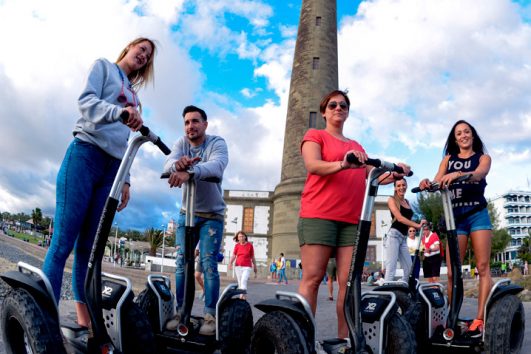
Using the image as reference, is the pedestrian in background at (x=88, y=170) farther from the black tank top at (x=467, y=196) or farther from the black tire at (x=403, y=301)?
the black tank top at (x=467, y=196)

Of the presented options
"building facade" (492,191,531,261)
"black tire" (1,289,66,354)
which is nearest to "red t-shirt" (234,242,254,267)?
"black tire" (1,289,66,354)

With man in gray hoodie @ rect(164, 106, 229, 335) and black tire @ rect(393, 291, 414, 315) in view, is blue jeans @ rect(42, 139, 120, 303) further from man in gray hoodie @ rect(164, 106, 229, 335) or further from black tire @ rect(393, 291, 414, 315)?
black tire @ rect(393, 291, 414, 315)

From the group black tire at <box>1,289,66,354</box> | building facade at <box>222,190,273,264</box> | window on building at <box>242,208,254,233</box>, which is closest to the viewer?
black tire at <box>1,289,66,354</box>

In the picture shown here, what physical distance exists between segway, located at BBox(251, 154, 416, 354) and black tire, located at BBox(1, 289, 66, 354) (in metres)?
1.07

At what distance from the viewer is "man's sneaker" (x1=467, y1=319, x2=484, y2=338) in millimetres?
3258

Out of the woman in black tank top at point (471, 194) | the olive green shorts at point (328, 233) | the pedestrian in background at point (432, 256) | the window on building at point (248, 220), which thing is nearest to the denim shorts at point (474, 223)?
the woman in black tank top at point (471, 194)

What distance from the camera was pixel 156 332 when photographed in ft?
10.3

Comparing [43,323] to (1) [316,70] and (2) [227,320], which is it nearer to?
(2) [227,320]

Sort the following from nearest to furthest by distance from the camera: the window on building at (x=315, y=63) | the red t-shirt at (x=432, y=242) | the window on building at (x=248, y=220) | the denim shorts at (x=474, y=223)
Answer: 1. the denim shorts at (x=474, y=223)
2. the red t-shirt at (x=432, y=242)
3. the window on building at (x=315, y=63)
4. the window on building at (x=248, y=220)

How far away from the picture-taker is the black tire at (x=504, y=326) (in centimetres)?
303

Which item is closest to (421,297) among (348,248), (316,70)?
(348,248)

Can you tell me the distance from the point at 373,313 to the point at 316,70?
2815cm

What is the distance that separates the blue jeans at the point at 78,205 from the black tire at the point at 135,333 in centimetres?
39

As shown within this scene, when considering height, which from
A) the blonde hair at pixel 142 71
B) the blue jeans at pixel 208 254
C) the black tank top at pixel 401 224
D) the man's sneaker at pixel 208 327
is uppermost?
the blonde hair at pixel 142 71
